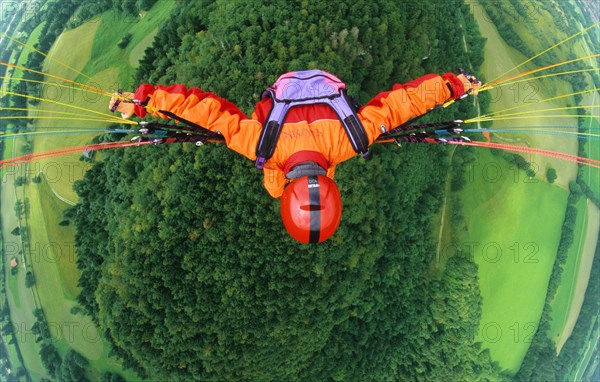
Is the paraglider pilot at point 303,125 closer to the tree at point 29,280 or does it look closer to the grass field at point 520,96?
the grass field at point 520,96

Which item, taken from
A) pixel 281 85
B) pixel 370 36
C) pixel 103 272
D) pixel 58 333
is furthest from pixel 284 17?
pixel 58 333

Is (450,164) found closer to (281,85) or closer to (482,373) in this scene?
(482,373)

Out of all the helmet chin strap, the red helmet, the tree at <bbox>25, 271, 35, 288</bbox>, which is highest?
the helmet chin strap

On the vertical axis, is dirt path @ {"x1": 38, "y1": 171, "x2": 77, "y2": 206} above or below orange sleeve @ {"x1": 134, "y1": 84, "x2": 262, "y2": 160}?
below

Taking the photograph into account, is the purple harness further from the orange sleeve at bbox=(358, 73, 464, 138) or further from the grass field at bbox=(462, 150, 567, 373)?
the grass field at bbox=(462, 150, 567, 373)

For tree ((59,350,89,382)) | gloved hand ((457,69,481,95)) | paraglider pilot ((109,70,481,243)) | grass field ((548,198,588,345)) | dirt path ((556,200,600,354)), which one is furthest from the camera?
dirt path ((556,200,600,354))

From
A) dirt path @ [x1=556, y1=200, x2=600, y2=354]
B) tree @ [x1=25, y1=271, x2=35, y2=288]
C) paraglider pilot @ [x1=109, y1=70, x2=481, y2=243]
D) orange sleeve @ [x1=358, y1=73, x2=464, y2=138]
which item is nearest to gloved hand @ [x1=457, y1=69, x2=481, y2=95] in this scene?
paraglider pilot @ [x1=109, y1=70, x2=481, y2=243]
